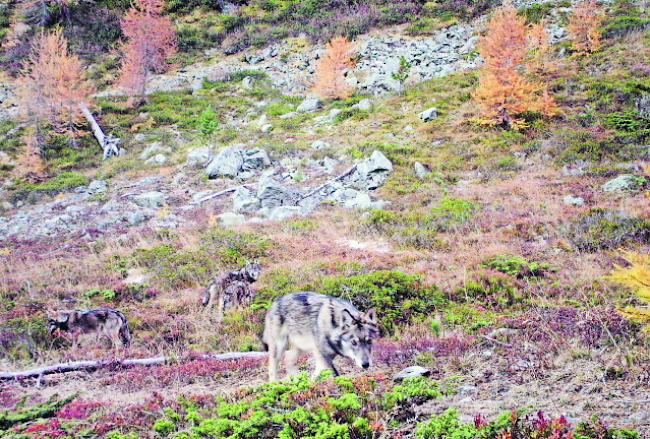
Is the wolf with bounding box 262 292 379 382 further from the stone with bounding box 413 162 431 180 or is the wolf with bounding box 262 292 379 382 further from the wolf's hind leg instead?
the stone with bounding box 413 162 431 180

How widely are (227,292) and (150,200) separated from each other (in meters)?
Answer: 10.9

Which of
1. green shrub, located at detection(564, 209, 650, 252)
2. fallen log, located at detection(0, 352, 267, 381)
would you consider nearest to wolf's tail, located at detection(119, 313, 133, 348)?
fallen log, located at detection(0, 352, 267, 381)

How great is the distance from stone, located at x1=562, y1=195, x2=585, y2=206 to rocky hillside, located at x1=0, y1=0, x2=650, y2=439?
0.36 ft

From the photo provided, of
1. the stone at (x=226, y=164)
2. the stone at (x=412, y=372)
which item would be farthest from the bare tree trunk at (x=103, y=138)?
the stone at (x=412, y=372)

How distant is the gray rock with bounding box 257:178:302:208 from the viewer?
16875 millimetres

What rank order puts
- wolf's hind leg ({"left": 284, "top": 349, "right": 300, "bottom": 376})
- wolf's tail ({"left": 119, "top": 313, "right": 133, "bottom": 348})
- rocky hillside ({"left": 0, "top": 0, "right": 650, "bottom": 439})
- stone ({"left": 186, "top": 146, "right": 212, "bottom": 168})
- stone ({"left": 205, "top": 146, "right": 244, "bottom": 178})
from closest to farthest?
rocky hillside ({"left": 0, "top": 0, "right": 650, "bottom": 439}) → wolf's hind leg ({"left": 284, "top": 349, "right": 300, "bottom": 376}) → wolf's tail ({"left": 119, "top": 313, "right": 133, "bottom": 348}) → stone ({"left": 205, "top": 146, "right": 244, "bottom": 178}) → stone ({"left": 186, "top": 146, "right": 212, "bottom": 168})

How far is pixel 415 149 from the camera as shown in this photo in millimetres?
20141

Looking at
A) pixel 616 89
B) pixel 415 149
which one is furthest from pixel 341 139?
pixel 616 89

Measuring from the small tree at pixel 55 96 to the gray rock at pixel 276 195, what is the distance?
1363cm

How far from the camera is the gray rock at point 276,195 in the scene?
16875 mm

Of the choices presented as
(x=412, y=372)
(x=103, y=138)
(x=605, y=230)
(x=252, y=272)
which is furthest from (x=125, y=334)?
(x=103, y=138)

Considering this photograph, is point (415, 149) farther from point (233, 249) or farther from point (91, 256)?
point (91, 256)

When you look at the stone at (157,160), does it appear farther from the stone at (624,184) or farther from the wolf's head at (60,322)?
the stone at (624,184)

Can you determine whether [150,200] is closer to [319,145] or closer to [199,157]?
[199,157]
